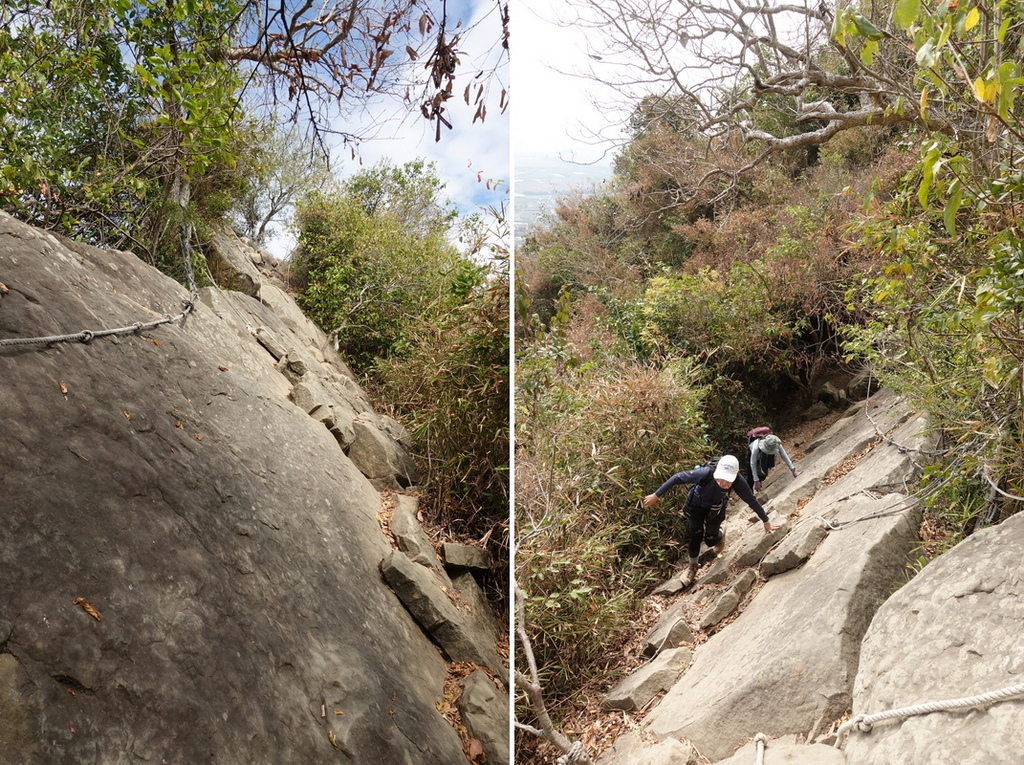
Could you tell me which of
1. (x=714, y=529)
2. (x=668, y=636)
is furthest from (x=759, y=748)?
(x=714, y=529)

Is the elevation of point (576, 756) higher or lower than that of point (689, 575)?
higher

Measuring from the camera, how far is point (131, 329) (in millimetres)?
2328

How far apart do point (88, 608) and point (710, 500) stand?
3.79 m

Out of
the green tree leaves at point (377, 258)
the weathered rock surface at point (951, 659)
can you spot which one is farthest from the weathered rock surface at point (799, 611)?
the green tree leaves at point (377, 258)

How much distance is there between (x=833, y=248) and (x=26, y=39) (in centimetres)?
631

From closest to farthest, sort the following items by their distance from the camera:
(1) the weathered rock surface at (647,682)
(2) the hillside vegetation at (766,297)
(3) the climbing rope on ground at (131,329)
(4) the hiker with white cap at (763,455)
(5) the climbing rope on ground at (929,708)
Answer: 1. (5) the climbing rope on ground at (929,708)
2. (3) the climbing rope on ground at (131,329)
3. (2) the hillside vegetation at (766,297)
4. (1) the weathered rock surface at (647,682)
5. (4) the hiker with white cap at (763,455)

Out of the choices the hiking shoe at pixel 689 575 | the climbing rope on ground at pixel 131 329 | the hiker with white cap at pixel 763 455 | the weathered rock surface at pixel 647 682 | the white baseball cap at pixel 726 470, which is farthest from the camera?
the hiker with white cap at pixel 763 455

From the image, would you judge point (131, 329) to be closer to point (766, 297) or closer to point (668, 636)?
point (668, 636)

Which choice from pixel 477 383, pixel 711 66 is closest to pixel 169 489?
pixel 477 383

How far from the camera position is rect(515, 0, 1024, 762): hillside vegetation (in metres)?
2.21

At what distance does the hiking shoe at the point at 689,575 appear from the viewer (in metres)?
4.33

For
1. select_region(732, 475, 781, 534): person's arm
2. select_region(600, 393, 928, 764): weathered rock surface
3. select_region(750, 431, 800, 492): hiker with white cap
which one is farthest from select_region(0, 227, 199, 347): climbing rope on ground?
select_region(750, 431, 800, 492): hiker with white cap

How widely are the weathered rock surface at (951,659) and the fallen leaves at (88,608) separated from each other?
209 cm

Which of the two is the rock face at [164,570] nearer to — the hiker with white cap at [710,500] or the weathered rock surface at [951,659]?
the weathered rock surface at [951,659]
